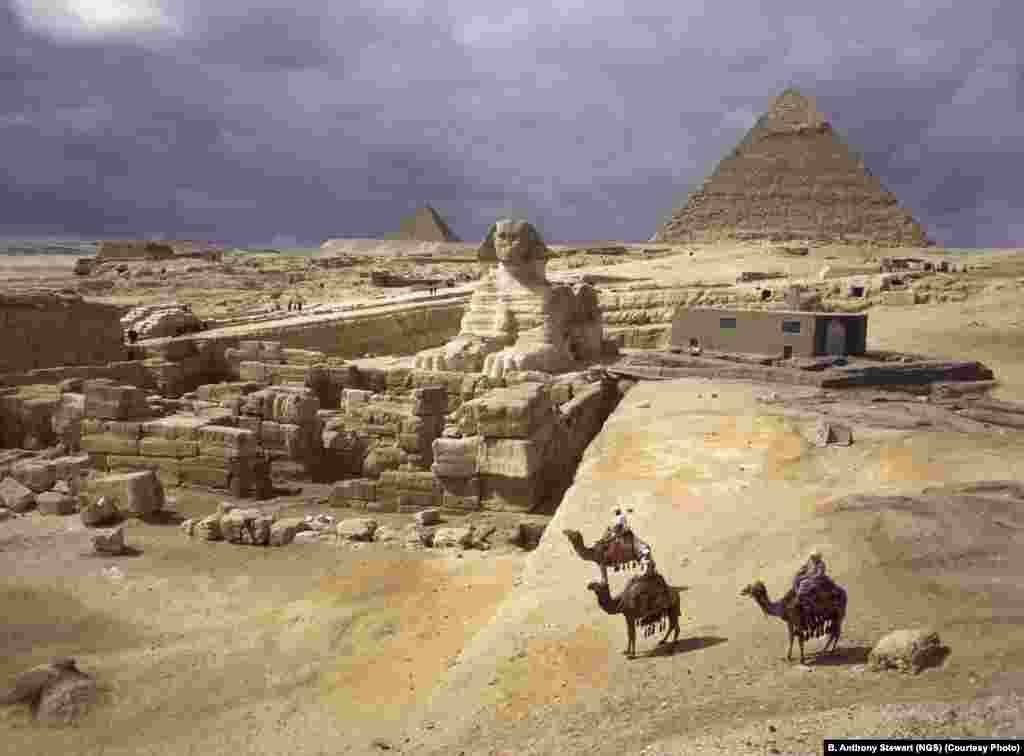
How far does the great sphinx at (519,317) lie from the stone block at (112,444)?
15.7 feet

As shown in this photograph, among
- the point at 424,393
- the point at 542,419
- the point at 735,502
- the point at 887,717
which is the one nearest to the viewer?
the point at 887,717

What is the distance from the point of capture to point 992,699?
142 inches

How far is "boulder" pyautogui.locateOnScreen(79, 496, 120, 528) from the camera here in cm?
840

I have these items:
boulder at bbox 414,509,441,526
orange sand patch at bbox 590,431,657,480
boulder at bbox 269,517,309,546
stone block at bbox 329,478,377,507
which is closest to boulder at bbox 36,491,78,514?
boulder at bbox 269,517,309,546

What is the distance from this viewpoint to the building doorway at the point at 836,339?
60.1 feet

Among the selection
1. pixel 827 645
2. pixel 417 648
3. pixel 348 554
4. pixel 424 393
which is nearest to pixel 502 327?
pixel 424 393

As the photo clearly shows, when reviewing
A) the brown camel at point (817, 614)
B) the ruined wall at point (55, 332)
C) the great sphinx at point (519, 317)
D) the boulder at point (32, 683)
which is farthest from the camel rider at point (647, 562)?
the ruined wall at point (55, 332)

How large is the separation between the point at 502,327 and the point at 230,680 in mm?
9754

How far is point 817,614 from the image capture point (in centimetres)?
435

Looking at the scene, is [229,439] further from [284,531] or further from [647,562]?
[647,562]

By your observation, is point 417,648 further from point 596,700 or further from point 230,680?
point 596,700

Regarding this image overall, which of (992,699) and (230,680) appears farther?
(230,680)

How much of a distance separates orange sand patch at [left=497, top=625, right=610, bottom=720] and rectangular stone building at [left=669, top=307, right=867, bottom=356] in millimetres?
14258

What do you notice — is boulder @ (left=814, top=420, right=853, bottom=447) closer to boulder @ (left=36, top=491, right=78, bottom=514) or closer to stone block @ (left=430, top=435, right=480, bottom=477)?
stone block @ (left=430, top=435, right=480, bottom=477)
